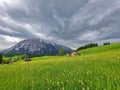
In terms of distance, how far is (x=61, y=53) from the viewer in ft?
529

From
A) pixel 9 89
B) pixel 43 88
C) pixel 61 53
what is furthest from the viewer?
pixel 61 53

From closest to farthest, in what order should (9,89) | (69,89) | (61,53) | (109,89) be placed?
(109,89) < (69,89) < (9,89) < (61,53)

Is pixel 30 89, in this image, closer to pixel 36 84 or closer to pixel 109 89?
pixel 36 84

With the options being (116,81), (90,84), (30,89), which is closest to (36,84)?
(30,89)

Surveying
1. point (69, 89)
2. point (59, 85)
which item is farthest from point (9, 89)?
point (69, 89)

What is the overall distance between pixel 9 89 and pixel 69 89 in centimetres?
315

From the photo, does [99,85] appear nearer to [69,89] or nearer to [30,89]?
[69,89]

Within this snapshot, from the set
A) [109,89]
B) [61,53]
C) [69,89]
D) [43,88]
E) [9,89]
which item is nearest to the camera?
[109,89]

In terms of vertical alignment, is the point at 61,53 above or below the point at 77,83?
above

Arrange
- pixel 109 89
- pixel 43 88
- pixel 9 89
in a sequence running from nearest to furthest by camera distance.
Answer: pixel 109 89 → pixel 43 88 → pixel 9 89

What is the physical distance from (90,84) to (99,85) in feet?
1.55

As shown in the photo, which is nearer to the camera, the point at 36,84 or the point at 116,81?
the point at 116,81

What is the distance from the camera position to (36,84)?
9594 millimetres

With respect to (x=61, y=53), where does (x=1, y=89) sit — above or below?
below
